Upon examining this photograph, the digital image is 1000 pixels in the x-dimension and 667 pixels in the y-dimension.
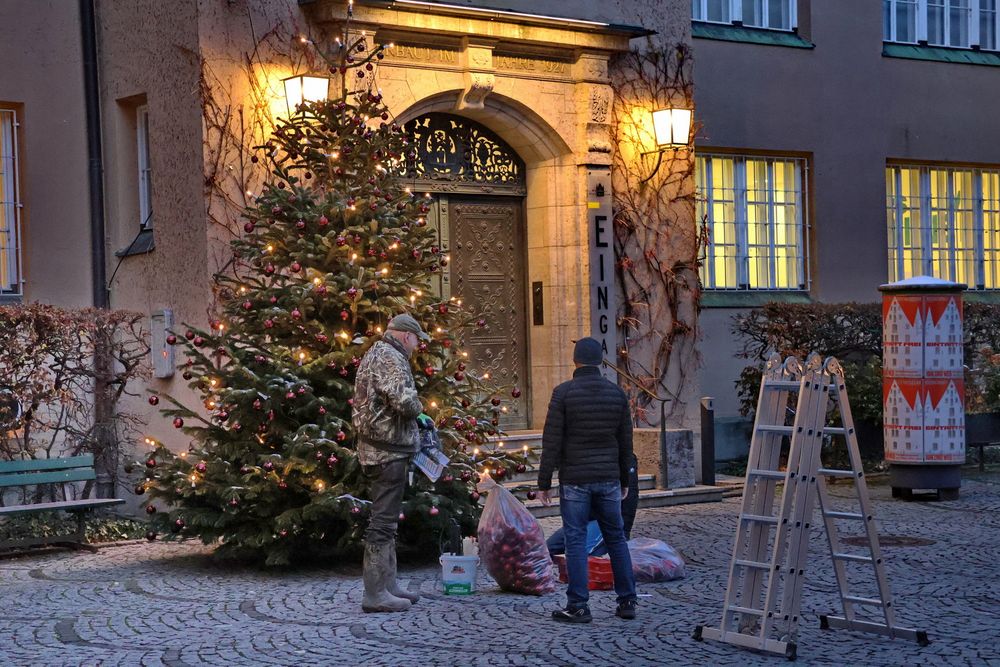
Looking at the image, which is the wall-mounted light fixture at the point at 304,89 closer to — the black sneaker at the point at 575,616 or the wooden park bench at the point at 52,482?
the wooden park bench at the point at 52,482

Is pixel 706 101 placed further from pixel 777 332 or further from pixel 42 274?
pixel 42 274

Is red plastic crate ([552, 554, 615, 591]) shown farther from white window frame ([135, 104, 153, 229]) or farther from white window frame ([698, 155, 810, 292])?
white window frame ([698, 155, 810, 292])

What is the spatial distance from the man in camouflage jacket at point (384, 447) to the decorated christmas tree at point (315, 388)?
97 cm

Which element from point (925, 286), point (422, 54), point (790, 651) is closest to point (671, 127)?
point (422, 54)

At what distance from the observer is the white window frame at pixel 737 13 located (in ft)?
62.7

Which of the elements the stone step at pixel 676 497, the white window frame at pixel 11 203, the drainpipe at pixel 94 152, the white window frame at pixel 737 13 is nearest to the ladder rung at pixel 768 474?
the stone step at pixel 676 497

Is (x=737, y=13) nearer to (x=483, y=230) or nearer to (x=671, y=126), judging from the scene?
(x=671, y=126)

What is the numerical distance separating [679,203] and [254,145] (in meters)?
5.20

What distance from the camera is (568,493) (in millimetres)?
9328

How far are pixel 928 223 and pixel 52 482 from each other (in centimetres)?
1305

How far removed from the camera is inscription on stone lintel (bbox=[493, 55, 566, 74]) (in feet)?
50.7

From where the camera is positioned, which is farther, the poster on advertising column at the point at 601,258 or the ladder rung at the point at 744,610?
the poster on advertising column at the point at 601,258

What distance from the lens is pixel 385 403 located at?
9.68m

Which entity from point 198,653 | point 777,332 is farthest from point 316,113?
point 777,332
